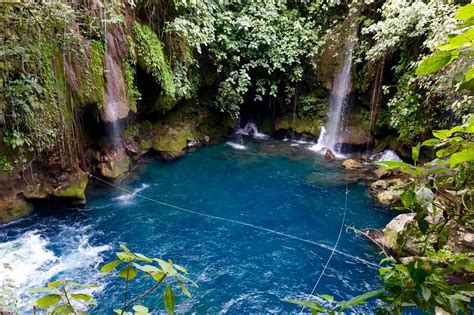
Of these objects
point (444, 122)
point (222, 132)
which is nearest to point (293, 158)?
point (222, 132)

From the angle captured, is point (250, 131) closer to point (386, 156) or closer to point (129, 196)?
point (386, 156)

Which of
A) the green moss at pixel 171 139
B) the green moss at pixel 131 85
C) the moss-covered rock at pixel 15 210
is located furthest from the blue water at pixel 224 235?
the green moss at pixel 131 85

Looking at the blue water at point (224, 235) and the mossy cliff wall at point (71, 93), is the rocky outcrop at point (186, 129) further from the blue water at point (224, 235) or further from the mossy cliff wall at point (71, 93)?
the blue water at point (224, 235)

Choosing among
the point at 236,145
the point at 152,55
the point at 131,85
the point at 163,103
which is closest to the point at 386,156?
the point at 236,145

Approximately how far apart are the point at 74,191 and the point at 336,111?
7.83 m

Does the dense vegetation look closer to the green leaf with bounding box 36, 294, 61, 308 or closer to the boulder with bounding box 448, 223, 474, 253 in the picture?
the green leaf with bounding box 36, 294, 61, 308

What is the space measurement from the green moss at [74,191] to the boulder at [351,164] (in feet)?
21.1

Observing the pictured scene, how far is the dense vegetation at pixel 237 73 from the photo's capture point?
3.41ft

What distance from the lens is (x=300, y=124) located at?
10633 mm

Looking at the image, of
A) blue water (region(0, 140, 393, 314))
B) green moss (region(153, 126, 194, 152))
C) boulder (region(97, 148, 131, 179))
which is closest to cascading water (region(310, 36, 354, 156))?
blue water (region(0, 140, 393, 314))

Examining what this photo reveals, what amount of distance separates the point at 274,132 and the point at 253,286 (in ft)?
Answer: 23.8

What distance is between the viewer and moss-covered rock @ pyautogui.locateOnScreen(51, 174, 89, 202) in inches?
225

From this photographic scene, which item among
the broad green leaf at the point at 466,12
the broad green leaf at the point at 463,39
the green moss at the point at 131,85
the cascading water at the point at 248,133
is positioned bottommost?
the cascading water at the point at 248,133

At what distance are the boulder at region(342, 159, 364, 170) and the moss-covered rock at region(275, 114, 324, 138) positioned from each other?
1.99m
